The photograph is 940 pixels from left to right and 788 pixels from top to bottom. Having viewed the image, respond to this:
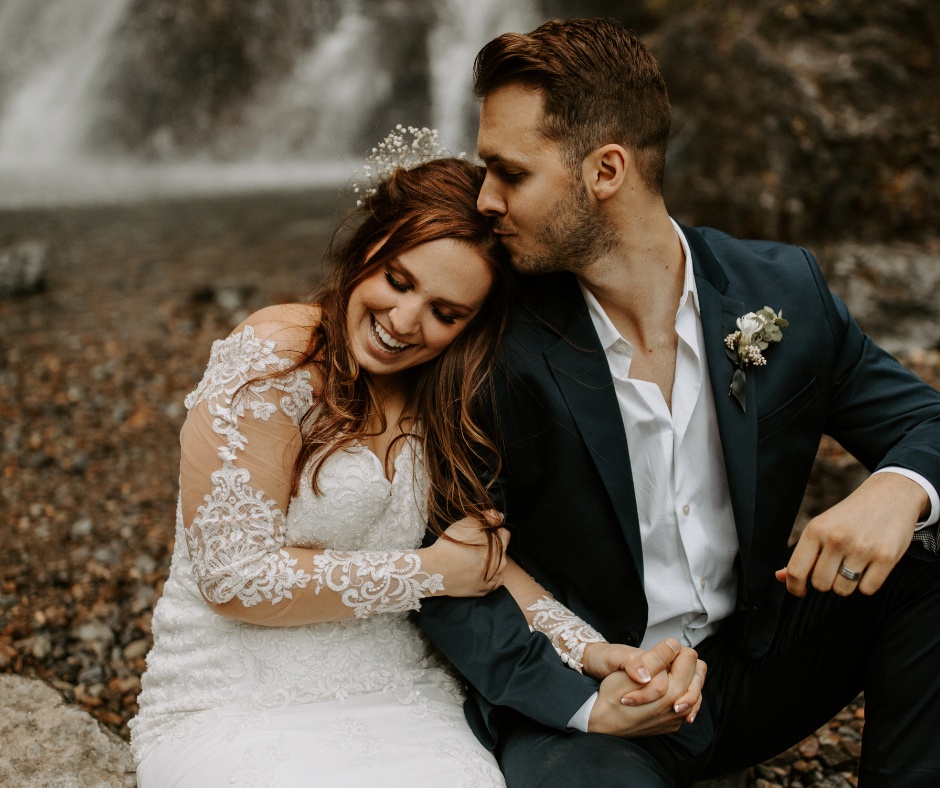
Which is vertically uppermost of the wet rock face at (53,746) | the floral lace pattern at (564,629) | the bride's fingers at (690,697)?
the bride's fingers at (690,697)

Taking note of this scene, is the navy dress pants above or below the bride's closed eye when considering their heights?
below

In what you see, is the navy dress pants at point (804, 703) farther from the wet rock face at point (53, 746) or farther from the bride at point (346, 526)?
the wet rock face at point (53, 746)

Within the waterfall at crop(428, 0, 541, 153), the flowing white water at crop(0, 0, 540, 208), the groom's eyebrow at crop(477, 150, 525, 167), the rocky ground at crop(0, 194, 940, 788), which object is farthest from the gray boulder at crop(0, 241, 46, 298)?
the groom's eyebrow at crop(477, 150, 525, 167)

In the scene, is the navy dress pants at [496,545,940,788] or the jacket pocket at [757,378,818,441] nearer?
the navy dress pants at [496,545,940,788]

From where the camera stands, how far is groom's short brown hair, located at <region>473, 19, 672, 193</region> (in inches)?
89.9

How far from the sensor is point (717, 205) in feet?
20.8

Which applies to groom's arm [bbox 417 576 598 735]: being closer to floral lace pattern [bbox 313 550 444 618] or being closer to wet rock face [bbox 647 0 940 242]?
floral lace pattern [bbox 313 550 444 618]

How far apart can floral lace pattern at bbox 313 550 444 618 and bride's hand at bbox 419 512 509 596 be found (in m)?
0.03

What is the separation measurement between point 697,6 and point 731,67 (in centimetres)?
122

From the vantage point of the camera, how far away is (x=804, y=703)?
235 centimetres

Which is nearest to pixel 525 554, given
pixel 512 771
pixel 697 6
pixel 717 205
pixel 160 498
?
pixel 512 771

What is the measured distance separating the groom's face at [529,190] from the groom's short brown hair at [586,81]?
0.04 m

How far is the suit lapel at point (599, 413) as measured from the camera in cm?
224

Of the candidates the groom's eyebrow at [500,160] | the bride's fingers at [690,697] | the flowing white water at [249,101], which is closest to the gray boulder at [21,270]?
the flowing white water at [249,101]
